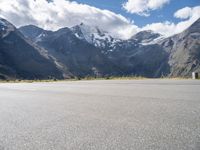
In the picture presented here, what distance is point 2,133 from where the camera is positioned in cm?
541

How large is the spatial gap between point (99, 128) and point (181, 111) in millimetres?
2376

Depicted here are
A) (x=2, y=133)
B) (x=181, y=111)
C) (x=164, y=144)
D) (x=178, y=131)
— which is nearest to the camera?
(x=164, y=144)

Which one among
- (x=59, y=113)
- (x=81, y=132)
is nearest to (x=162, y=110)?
(x=59, y=113)

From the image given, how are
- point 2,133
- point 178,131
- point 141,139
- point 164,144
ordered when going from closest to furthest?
point 164,144 < point 141,139 < point 178,131 < point 2,133

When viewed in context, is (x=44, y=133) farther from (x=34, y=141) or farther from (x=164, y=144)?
(x=164, y=144)

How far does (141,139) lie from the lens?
4625 mm

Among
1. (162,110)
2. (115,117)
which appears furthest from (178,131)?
(162,110)

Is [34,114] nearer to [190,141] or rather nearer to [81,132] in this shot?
[81,132]

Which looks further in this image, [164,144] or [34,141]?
[34,141]

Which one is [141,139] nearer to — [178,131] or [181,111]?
[178,131]

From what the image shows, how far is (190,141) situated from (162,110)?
3.14 m

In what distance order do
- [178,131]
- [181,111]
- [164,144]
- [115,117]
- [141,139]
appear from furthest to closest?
[181,111] → [115,117] → [178,131] → [141,139] → [164,144]

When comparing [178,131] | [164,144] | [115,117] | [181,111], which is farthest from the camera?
[181,111]

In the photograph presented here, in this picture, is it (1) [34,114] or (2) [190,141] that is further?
(1) [34,114]
